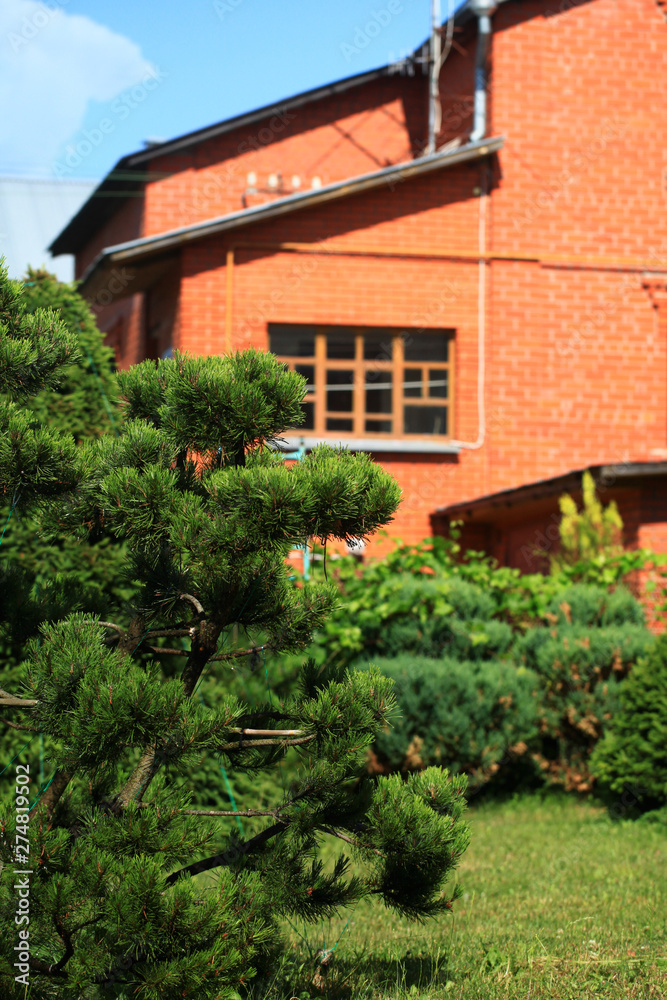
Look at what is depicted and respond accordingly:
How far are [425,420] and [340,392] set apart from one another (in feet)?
3.68

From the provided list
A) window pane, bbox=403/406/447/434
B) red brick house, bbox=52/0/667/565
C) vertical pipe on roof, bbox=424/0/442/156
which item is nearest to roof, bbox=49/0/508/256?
vertical pipe on roof, bbox=424/0/442/156

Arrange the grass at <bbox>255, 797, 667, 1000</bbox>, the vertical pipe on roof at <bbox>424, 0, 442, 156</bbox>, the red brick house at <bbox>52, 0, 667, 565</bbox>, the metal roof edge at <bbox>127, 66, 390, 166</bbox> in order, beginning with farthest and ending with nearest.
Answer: the metal roof edge at <bbox>127, 66, 390, 166</bbox>, the vertical pipe on roof at <bbox>424, 0, 442, 156</bbox>, the red brick house at <bbox>52, 0, 667, 565</bbox>, the grass at <bbox>255, 797, 667, 1000</bbox>

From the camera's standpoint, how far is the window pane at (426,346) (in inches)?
507

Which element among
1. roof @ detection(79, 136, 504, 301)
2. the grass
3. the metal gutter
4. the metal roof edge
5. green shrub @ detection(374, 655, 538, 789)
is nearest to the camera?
the grass

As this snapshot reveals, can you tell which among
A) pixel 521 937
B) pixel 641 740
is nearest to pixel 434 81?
pixel 641 740

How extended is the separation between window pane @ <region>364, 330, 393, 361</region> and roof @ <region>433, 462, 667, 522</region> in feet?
6.74

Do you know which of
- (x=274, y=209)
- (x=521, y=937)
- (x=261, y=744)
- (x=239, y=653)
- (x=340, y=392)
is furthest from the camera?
(x=340, y=392)

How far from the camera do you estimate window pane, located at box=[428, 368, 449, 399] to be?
42.2 ft

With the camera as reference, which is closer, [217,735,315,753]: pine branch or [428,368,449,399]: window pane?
[217,735,315,753]: pine branch

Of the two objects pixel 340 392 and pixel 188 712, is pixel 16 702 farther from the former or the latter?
pixel 340 392

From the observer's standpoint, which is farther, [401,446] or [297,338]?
[297,338]

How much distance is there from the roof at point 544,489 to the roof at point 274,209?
398cm

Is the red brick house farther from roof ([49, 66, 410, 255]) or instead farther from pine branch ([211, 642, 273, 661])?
pine branch ([211, 642, 273, 661])

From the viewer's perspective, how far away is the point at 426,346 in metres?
12.9
